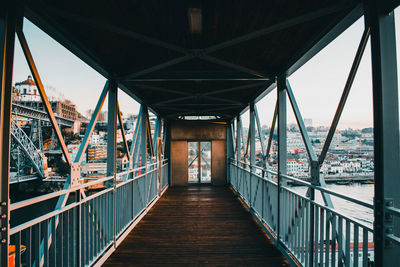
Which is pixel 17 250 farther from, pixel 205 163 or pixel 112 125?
pixel 205 163

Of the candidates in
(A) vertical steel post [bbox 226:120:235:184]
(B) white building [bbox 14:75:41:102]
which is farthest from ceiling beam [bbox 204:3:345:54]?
(A) vertical steel post [bbox 226:120:235:184]

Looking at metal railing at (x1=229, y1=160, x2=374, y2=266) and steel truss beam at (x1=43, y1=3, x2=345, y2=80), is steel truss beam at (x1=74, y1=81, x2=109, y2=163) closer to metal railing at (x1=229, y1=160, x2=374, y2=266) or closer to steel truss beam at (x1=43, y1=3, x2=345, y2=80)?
steel truss beam at (x1=43, y1=3, x2=345, y2=80)

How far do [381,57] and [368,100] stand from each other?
13.1 inches

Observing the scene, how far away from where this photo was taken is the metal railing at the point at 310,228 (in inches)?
73.2

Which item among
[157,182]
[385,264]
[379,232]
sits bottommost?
[157,182]

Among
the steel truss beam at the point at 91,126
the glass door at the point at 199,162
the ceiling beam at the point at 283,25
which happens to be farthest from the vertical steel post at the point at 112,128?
the glass door at the point at 199,162

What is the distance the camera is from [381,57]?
64.4 inches

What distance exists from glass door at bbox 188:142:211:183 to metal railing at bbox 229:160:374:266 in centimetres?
Result: 588

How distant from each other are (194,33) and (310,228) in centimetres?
247

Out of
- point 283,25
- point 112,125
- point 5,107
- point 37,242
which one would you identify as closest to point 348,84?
point 283,25

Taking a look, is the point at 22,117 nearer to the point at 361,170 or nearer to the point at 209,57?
the point at 209,57

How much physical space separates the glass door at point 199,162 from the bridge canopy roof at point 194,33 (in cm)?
684

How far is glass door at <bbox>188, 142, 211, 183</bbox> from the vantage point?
10.6m

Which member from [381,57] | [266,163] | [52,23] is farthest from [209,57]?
[266,163]
